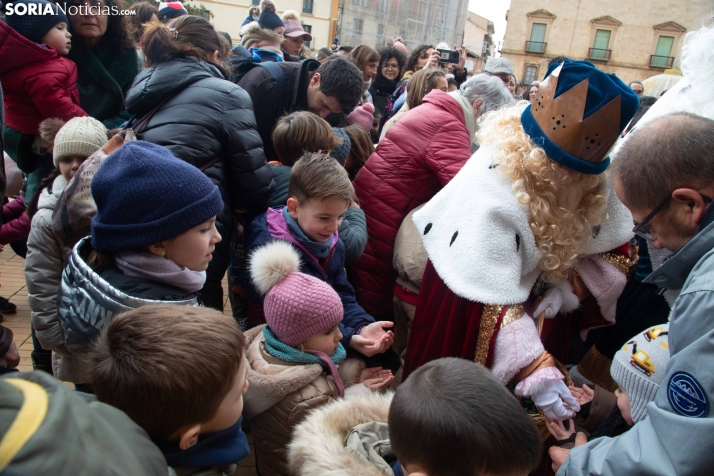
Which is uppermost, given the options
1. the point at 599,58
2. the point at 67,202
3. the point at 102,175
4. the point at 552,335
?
the point at 599,58

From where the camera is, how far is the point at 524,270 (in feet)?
5.90

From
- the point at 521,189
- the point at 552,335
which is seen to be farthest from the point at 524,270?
the point at 552,335

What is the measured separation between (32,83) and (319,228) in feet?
7.57

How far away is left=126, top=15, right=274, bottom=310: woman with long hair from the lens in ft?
6.98

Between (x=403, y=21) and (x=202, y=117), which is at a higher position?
(x=403, y=21)

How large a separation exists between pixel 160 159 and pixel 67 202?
0.58 metres

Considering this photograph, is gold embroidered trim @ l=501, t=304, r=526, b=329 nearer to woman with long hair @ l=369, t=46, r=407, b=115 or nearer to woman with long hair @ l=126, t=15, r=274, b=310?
woman with long hair @ l=126, t=15, r=274, b=310

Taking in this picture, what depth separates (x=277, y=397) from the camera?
171 centimetres

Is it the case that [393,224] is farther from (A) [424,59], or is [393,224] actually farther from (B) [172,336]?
(A) [424,59]

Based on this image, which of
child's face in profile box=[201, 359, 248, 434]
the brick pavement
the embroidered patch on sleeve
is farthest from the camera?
the brick pavement

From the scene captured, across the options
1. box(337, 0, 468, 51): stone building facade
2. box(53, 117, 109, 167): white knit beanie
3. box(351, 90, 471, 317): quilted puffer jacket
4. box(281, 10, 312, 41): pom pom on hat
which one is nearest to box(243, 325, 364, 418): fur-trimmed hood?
box(351, 90, 471, 317): quilted puffer jacket

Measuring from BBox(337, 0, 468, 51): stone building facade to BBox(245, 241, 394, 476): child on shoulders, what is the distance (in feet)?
101

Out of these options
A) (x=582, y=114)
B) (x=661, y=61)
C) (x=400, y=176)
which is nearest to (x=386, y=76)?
(x=400, y=176)

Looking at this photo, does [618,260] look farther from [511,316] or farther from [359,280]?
[359,280]
